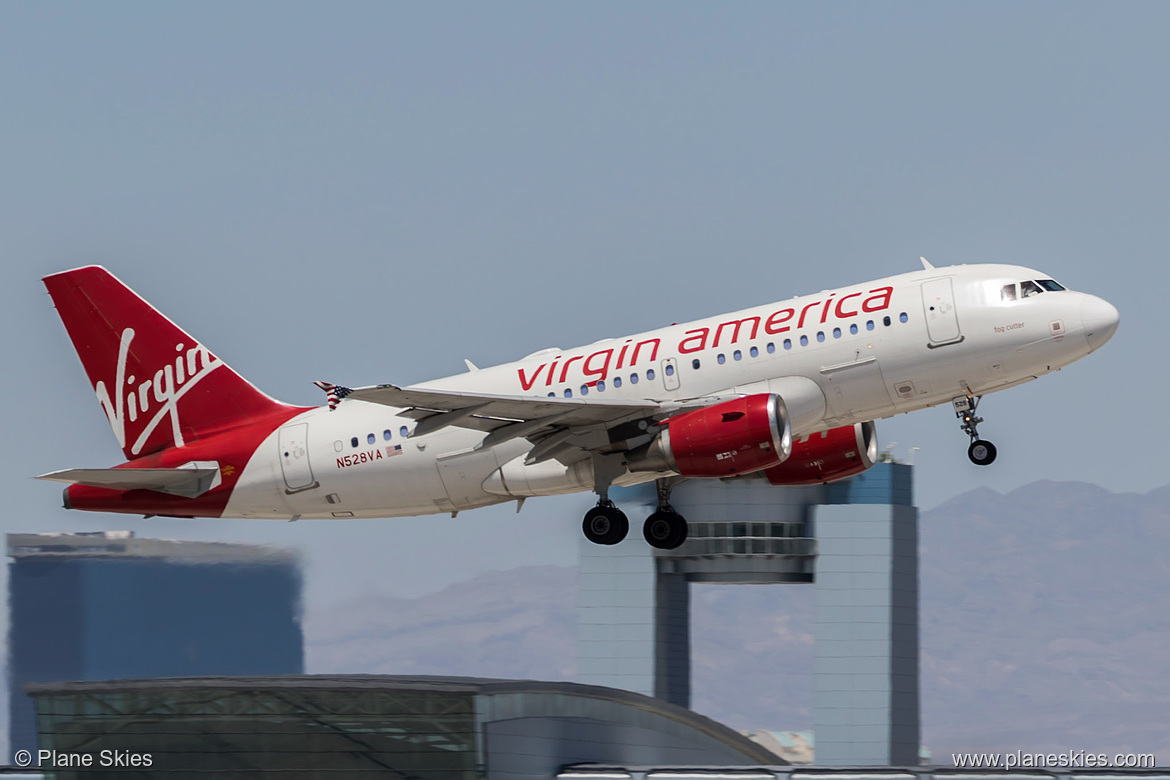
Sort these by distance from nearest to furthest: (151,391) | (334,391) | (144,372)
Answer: (334,391) < (151,391) < (144,372)

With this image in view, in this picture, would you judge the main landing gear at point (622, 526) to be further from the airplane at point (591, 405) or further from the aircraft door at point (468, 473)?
the aircraft door at point (468, 473)

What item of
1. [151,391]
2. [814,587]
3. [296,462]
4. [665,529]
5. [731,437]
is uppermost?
[151,391]

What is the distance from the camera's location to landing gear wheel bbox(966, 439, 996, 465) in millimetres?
42938

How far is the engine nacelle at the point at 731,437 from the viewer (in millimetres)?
40656

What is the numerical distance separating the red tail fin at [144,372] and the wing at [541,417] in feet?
27.1

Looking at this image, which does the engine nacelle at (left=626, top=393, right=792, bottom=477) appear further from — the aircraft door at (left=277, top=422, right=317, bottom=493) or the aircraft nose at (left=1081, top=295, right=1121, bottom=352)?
the aircraft door at (left=277, top=422, right=317, bottom=493)

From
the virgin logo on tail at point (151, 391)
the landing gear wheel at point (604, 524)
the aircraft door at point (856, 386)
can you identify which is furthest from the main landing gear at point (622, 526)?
the virgin logo on tail at point (151, 391)

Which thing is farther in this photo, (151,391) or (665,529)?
(151,391)

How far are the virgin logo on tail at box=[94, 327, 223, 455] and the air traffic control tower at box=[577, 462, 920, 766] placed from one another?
170 feet

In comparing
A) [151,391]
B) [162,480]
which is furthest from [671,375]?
[151,391]

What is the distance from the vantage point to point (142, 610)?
103 m

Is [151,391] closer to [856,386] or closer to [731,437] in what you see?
[731,437]

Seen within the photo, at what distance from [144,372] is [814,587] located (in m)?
Result: 61.1

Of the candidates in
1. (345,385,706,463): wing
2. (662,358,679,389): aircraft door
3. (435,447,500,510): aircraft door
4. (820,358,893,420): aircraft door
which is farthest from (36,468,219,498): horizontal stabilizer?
(820,358,893,420): aircraft door
